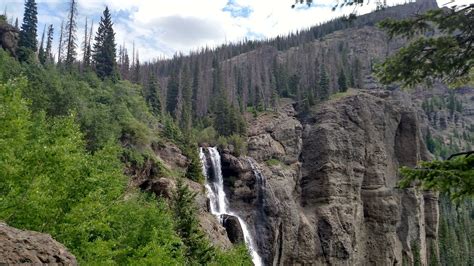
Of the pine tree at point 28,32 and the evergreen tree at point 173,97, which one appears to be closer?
the pine tree at point 28,32

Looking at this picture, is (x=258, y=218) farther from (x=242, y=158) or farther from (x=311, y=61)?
(x=311, y=61)

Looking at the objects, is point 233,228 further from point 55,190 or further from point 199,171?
point 55,190

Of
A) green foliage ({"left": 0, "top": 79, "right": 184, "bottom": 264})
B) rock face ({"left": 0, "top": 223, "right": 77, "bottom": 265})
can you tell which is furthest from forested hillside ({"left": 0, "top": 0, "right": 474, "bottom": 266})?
rock face ({"left": 0, "top": 223, "right": 77, "bottom": 265})

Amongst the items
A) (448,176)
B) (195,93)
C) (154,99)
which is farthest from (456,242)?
(448,176)

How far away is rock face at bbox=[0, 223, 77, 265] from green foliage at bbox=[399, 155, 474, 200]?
7.51m

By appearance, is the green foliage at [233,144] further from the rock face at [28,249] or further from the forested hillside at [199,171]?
the rock face at [28,249]

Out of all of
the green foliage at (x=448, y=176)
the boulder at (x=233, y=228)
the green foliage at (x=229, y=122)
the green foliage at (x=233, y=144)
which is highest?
the green foliage at (x=229, y=122)

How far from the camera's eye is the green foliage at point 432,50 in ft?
30.2

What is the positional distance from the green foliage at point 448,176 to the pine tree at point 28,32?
5856 cm

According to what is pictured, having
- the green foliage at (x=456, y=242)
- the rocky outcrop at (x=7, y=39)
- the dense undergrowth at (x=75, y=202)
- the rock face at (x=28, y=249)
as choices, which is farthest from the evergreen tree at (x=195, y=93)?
the rock face at (x=28, y=249)

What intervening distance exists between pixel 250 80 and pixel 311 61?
85.7 ft

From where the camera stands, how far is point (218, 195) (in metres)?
54.2

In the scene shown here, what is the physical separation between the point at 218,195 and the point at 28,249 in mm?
45550

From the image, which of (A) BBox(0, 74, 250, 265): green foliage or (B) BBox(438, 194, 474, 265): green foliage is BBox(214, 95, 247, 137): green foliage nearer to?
(B) BBox(438, 194, 474, 265): green foliage
